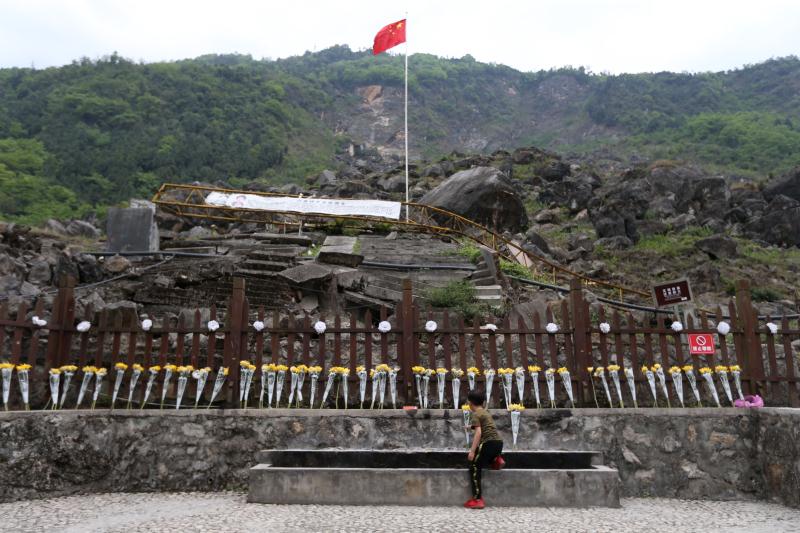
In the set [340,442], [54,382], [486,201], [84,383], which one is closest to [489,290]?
[340,442]

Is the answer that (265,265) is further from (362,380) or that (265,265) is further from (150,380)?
(362,380)

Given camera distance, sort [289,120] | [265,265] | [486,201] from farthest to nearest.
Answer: [289,120]
[486,201]
[265,265]

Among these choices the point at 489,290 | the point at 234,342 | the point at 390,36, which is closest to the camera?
the point at 234,342

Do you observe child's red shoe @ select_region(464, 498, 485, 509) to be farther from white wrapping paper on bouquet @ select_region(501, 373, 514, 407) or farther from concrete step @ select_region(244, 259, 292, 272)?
concrete step @ select_region(244, 259, 292, 272)

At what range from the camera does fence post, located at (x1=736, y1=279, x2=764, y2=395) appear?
22.0ft

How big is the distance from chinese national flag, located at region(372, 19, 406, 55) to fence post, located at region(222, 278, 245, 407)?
16678 mm

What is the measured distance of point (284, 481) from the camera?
5.43m

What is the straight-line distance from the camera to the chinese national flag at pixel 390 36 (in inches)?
834

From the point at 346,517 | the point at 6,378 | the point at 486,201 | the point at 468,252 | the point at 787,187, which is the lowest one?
the point at 346,517

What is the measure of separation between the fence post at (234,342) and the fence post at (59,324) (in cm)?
201

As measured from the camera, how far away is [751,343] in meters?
6.76

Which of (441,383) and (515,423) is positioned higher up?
(441,383)

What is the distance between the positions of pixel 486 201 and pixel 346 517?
1937 centimetres

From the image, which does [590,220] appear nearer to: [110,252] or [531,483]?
[110,252]
